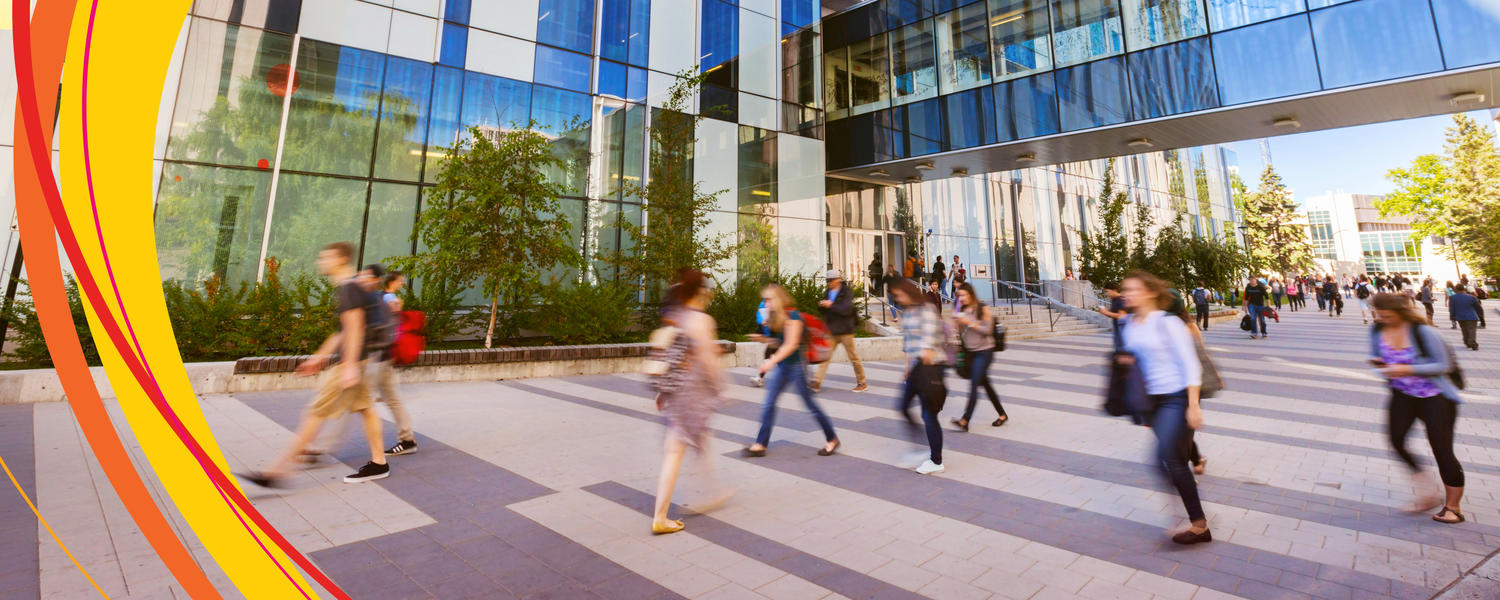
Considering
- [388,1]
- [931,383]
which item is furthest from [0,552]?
[388,1]

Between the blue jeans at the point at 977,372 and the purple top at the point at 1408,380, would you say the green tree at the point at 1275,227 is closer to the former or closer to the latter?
the blue jeans at the point at 977,372

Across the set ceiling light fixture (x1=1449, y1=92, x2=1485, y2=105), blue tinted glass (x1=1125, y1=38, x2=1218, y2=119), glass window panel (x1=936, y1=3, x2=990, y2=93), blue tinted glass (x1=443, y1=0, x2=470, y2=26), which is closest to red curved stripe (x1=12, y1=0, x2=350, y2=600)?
blue tinted glass (x1=443, y1=0, x2=470, y2=26)

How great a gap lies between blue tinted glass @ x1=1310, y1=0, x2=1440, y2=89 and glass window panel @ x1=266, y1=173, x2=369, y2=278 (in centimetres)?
2210

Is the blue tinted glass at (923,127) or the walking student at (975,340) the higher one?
the blue tinted glass at (923,127)

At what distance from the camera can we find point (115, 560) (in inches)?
131

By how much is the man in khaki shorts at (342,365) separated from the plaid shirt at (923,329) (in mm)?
4385

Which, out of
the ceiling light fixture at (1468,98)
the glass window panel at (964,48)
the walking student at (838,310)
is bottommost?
the walking student at (838,310)

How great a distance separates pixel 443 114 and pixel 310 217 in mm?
3869

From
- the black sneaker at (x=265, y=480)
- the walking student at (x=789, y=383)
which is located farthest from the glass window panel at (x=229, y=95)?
the walking student at (x=789, y=383)

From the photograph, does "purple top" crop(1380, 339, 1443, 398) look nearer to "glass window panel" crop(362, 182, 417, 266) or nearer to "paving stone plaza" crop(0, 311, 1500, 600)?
"paving stone plaza" crop(0, 311, 1500, 600)

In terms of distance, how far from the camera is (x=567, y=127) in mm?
16703

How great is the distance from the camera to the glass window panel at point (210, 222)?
474 inches

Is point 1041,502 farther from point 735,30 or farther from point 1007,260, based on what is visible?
point 1007,260

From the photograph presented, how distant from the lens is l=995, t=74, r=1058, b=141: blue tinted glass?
17.1 m
